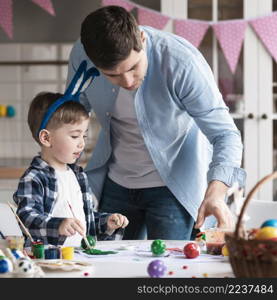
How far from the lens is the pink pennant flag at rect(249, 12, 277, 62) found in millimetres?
3980

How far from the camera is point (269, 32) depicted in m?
3.98

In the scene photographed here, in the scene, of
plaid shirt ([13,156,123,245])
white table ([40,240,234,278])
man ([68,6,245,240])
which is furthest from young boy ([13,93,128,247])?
white table ([40,240,234,278])

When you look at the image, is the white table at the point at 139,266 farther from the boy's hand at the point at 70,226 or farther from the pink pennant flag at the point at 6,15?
the pink pennant flag at the point at 6,15

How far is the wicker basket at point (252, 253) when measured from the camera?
1239mm

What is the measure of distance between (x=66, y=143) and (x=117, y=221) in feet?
0.99

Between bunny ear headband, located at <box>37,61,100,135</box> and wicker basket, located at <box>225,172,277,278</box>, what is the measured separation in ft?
3.27

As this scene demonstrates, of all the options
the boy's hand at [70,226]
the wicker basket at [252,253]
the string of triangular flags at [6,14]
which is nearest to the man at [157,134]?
the boy's hand at [70,226]

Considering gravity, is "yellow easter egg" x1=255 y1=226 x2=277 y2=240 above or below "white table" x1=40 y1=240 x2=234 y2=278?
above

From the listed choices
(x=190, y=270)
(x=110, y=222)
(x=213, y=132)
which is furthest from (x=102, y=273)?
(x=213, y=132)

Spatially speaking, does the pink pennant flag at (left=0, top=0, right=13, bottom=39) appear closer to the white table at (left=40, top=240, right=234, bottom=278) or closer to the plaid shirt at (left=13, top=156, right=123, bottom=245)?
the plaid shirt at (left=13, top=156, right=123, bottom=245)

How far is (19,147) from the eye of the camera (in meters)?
4.35

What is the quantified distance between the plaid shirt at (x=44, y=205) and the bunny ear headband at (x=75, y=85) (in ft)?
0.45

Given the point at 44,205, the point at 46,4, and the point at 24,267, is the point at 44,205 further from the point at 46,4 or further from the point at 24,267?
the point at 46,4
